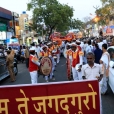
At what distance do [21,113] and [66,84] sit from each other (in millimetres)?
740

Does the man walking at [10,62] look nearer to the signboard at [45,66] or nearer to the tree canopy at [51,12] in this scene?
the signboard at [45,66]

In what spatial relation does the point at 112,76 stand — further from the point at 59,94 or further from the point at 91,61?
the point at 59,94

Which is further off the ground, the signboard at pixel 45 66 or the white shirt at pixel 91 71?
the white shirt at pixel 91 71

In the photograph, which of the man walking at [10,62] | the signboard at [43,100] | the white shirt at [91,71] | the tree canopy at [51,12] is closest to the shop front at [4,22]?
the tree canopy at [51,12]

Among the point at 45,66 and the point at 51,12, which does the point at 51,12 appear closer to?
the point at 51,12

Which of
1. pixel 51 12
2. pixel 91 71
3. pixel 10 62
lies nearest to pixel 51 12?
pixel 51 12

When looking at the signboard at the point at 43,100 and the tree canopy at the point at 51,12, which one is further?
the tree canopy at the point at 51,12

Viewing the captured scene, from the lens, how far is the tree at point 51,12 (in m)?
40.3

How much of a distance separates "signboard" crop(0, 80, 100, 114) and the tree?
3628 centimetres

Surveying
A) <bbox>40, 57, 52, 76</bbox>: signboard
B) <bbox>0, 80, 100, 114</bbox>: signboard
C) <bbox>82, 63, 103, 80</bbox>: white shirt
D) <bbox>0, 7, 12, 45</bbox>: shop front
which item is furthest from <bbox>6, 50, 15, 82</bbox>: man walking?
<bbox>0, 7, 12, 45</bbox>: shop front

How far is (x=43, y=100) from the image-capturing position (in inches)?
150

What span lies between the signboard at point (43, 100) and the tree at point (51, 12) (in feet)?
119

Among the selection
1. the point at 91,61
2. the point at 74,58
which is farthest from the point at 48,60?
the point at 91,61

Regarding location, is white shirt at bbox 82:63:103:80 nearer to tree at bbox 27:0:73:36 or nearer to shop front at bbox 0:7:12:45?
shop front at bbox 0:7:12:45
